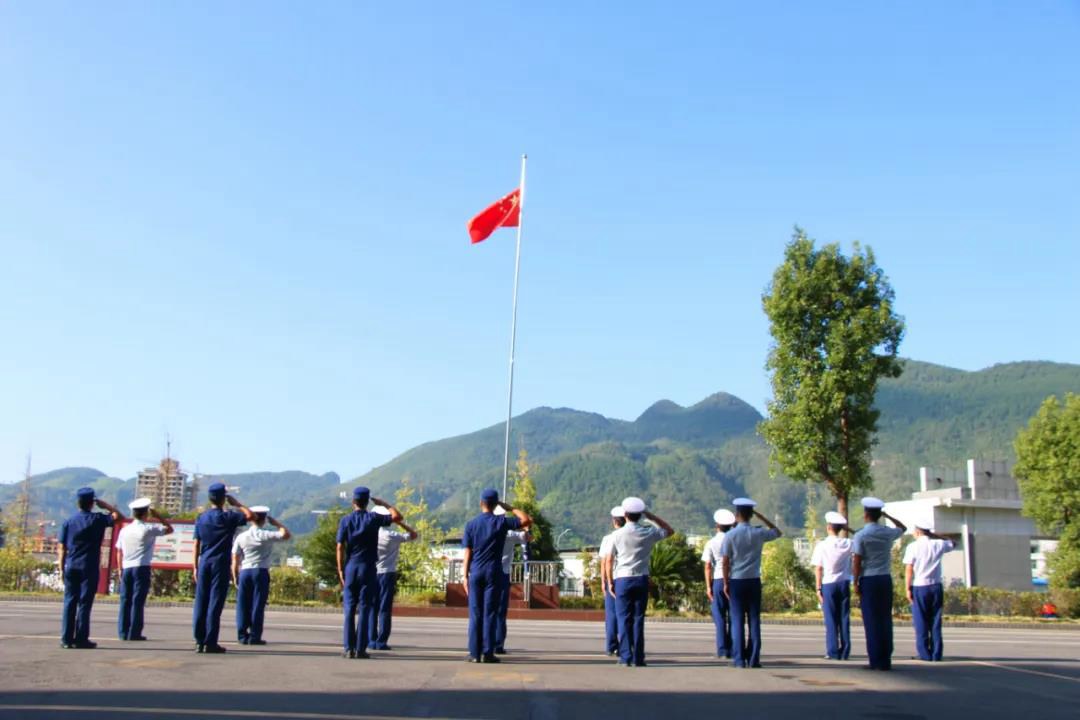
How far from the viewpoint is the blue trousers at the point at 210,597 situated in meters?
9.99

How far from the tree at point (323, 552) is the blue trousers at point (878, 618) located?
20.6 meters

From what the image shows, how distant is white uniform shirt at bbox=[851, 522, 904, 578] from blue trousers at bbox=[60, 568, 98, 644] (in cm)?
802

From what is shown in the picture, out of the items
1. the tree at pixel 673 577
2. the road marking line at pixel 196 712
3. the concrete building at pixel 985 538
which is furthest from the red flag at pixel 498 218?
the concrete building at pixel 985 538

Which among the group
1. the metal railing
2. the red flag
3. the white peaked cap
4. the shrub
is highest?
the red flag

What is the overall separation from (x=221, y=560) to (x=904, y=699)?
6.84 m

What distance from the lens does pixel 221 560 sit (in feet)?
34.8

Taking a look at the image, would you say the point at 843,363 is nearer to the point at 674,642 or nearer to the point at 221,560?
the point at 674,642

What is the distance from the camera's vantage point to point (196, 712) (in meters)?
6.15

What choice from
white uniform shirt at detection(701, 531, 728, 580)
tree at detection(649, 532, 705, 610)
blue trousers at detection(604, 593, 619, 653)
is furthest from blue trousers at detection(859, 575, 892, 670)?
tree at detection(649, 532, 705, 610)

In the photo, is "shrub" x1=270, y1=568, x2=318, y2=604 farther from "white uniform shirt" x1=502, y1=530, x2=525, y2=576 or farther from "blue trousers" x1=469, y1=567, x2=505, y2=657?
"blue trousers" x1=469, y1=567, x2=505, y2=657

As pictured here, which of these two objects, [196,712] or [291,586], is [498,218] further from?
[196,712]

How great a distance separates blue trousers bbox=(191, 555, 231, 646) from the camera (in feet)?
32.8

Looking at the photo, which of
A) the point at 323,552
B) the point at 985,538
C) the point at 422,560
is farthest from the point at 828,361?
the point at 985,538

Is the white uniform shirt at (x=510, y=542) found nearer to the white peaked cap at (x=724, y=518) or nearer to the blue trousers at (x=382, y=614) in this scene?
the blue trousers at (x=382, y=614)
